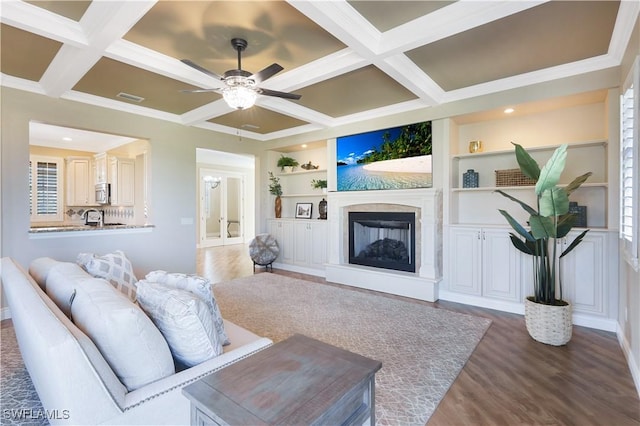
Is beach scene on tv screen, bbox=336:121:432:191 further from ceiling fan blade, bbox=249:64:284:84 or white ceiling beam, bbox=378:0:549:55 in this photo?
ceiling fan blade, bbox=249:64:284:84

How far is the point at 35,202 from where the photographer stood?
6695 mm

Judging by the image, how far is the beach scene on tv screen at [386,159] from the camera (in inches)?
179

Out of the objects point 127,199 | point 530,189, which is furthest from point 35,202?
point 530,189

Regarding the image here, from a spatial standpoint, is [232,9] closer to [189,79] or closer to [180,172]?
[189,79]

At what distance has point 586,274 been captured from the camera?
3318 mm

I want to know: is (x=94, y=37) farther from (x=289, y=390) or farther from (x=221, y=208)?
(x=221, y=208)

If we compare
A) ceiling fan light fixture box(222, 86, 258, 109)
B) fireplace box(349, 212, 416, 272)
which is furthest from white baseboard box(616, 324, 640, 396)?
ceiling fan light fixture box(222, 86, 258, 109)

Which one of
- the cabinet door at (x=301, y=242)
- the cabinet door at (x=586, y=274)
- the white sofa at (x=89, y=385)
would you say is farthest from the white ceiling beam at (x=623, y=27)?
the cabinet door at (x=301, y=242)

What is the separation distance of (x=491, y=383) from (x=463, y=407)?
42 centimetres

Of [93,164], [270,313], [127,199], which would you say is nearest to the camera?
[270,313]

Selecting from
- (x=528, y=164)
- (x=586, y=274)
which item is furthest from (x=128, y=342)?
(x=586, y=274)

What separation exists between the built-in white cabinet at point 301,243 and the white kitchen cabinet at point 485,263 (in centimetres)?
236

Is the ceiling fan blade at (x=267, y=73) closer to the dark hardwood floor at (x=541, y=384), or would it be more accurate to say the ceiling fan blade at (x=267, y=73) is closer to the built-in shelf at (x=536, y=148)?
the dark hardwood floor at (x=541, y=384)

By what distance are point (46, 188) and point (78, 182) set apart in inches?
22.8
